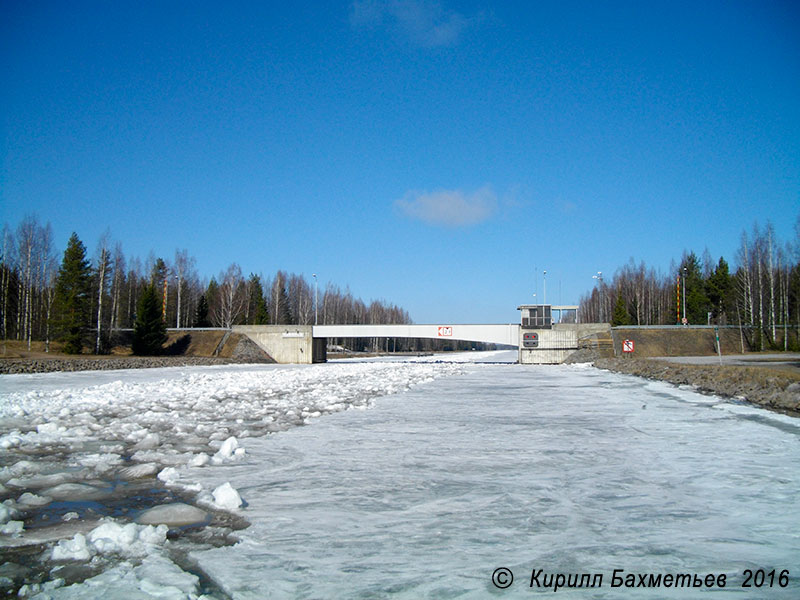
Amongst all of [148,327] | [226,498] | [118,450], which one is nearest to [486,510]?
[226,498]

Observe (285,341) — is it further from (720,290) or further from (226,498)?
(720,290)

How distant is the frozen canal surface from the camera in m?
3.64

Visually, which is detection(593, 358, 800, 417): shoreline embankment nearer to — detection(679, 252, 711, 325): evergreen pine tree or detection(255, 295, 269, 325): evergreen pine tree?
detection(679, 252, 711, 325): evergreen pine tree

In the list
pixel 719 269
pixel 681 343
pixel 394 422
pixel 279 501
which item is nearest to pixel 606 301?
pixel 719 269

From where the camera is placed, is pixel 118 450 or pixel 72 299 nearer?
pixel 118 450

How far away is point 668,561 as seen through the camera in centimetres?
395

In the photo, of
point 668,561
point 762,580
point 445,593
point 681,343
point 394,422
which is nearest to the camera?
point 445,593

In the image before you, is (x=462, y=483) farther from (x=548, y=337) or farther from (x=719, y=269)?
(x=719, y=269)

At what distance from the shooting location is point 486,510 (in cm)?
524

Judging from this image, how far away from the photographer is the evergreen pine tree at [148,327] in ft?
171

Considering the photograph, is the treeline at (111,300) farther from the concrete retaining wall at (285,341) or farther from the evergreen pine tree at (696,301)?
the evergreen pine tree at (696,301)

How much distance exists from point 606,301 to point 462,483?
327ft

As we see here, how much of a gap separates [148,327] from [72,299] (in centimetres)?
855

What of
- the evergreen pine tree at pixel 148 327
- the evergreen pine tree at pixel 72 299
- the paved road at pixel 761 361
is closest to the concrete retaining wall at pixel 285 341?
the evergreen pine tree at pixel 148 327
